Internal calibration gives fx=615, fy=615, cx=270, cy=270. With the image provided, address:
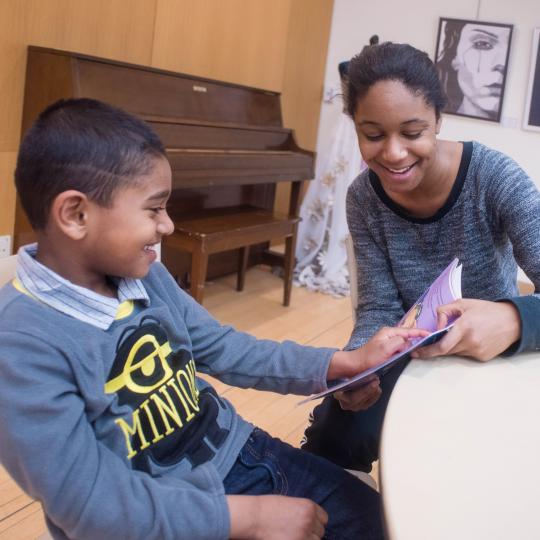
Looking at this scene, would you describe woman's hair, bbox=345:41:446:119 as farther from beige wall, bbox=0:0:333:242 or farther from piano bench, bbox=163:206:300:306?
beige wall, bbox=0:0:333:242

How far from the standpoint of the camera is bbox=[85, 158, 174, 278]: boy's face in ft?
2.49

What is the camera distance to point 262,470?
0.91 metres

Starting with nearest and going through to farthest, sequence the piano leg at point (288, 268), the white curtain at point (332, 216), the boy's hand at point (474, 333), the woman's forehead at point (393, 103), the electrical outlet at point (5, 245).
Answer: the boy's hand at point (474, 333)
the woman's forehead at point (393, 103)
the electrical outlet at point (5, 245)
the piano leg at point (288, 268)
the white curtain at point (332, 216)

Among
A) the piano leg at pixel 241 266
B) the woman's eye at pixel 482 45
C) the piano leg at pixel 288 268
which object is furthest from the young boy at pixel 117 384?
the woman's eye at pixel 482 45

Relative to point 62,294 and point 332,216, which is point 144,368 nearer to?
point 62,294

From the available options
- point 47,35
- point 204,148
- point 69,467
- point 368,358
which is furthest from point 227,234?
point 69,467

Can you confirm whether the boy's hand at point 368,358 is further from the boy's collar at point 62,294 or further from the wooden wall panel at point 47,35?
the wooden wall panel at point 47,35

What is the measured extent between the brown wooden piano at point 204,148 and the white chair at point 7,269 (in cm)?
167

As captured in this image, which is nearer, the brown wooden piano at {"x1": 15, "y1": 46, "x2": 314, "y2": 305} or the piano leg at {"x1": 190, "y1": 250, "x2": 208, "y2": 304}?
the brown wooden piano at {"x1": 15, "y1": 46, "x2": 314, "y2": 305}

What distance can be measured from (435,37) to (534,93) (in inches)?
30.4

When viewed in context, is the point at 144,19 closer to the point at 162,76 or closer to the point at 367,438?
the point at 162,76

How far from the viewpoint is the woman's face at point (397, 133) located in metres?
1.13

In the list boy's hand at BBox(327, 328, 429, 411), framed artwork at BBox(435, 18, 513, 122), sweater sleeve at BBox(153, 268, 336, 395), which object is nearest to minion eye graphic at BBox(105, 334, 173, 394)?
sweater sleeve at BBox(153, 268, 336, 395)

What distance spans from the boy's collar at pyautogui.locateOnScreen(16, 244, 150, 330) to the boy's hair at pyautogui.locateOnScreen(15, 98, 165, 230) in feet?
0.20
